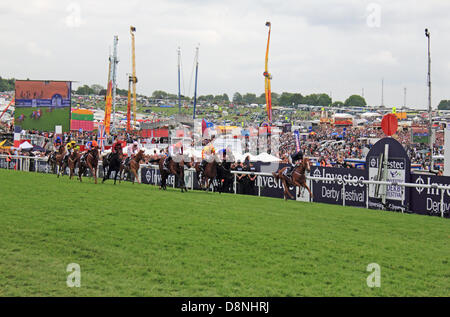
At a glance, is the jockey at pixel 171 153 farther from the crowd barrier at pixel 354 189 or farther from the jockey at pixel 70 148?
the jockey at pixel 70 148

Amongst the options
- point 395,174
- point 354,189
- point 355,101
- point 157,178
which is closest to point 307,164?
point 354,189

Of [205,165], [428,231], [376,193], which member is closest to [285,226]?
[428,231]

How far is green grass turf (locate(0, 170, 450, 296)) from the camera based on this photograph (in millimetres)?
6367

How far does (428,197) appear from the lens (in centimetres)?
1463

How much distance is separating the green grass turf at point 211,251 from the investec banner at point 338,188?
9.95ft

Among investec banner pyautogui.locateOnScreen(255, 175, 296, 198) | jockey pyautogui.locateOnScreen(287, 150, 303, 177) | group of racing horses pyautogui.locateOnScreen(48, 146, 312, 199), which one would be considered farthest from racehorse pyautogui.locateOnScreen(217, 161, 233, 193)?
jockey pyautogui.locateOnScreen(287, 150, 303, 177)

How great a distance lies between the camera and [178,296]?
590cm

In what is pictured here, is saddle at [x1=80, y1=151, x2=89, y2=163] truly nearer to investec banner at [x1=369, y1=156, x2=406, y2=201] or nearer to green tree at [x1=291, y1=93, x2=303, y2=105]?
investec banner at [x1=369, y1=156, x2=406, y2=201]

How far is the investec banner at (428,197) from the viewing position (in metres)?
14.2

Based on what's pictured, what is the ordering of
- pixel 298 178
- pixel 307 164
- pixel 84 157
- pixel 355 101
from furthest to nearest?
→ pixel 355 101
pixel 84 157
pixel 298 178
pixel 307 164

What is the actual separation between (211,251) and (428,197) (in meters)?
8.85

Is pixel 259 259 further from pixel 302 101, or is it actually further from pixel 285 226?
pixel 302 101

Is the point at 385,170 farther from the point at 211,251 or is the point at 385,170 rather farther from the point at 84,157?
the point at 84,157
